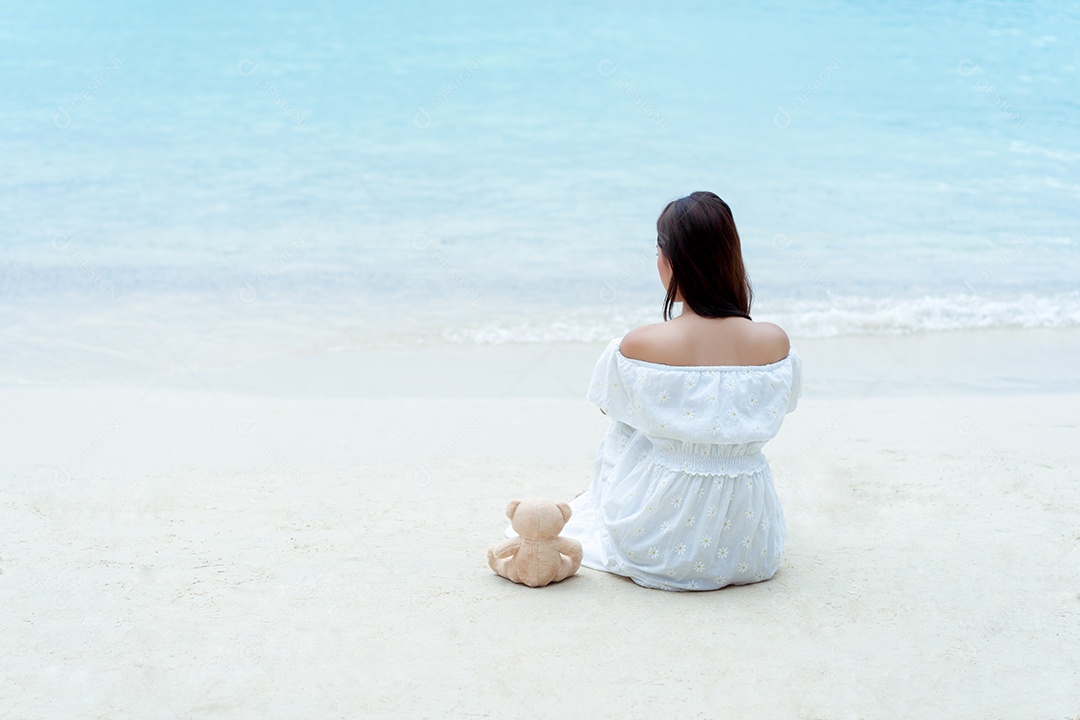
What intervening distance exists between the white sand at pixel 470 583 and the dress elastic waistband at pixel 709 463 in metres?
0.39

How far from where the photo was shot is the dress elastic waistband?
3.02m

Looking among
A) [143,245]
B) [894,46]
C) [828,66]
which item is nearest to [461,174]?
[143,245]

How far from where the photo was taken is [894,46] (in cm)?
1524

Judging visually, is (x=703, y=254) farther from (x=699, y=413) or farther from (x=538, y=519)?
(x=538, y=519)

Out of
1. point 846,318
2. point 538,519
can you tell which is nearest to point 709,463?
point 538,519

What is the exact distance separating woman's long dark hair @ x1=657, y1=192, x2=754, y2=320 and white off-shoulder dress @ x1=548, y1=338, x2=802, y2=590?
0.70 ft

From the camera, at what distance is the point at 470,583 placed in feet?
9.88

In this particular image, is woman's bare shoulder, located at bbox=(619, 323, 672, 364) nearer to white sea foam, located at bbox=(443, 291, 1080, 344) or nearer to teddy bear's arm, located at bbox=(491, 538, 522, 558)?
teddy bear's arm, located at bbox=(491, 538, 522, 558)

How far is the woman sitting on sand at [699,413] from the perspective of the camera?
2926 mm

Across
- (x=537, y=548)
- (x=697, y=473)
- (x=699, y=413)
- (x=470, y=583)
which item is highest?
(x=699, y=413)

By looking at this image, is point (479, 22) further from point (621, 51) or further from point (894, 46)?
point (894, 46)

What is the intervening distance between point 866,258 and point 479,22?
29.5ft

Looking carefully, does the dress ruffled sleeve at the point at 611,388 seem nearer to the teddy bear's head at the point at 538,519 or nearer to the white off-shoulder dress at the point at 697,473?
the white off-shoulder dress at the point at 697,473

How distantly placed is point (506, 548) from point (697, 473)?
65 centimetres
